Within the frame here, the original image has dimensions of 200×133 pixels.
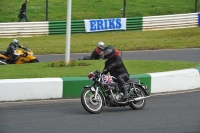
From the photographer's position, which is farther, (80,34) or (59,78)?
(80,34)

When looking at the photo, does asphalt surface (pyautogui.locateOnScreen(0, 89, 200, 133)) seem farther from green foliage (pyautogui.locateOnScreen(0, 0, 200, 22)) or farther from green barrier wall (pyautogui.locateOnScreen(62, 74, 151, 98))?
green foliage (pyautogui.locateOnScreen(0, 0, 200, 22))

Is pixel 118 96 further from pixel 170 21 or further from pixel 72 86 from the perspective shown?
pixel 170 21

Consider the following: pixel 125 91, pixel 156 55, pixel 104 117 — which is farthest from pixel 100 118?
pixel 156 55

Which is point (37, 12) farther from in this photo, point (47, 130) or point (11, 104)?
point (47, 130)

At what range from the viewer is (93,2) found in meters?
35.5

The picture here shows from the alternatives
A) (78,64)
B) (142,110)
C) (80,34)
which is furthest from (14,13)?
(142,110)

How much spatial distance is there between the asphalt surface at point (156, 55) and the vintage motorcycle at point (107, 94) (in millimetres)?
10265

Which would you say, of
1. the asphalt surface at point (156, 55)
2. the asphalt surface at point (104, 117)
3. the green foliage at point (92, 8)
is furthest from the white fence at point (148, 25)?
the asphalt surface at point (104, 117)

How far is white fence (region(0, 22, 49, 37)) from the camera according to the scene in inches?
1136

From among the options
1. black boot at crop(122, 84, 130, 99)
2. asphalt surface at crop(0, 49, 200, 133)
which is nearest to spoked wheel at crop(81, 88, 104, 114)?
asphalt surface at crop(0, 49, 200, 133)

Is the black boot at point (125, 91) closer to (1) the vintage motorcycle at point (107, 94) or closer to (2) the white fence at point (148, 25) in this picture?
(1) the vintage motorcycle at point (107, 94)

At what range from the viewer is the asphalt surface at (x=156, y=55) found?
22438 millimetres

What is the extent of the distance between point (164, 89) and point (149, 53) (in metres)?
10.4

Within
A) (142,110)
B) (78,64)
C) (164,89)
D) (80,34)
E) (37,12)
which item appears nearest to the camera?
(142,110)
